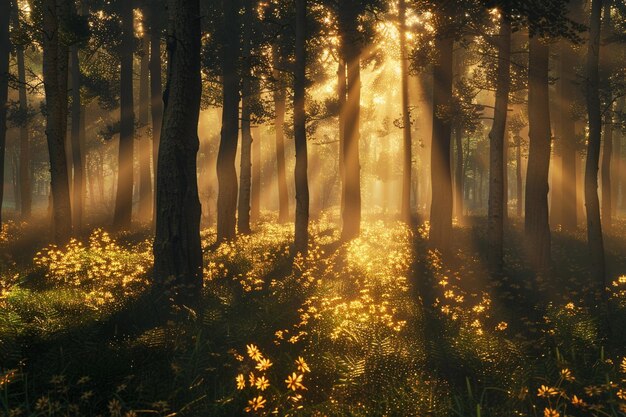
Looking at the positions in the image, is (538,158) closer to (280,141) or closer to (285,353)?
(285,353)

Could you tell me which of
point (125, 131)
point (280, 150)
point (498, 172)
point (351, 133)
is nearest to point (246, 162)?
point (351, 133)

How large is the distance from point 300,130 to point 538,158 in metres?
6.42

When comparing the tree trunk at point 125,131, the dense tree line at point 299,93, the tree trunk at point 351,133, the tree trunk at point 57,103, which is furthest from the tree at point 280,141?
the tree trunk at point 57,103

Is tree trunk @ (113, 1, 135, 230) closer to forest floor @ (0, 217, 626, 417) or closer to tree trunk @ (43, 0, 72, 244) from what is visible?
tree trunk @ (43, 0, 72, 244)

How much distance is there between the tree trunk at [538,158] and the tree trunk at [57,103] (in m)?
11.5

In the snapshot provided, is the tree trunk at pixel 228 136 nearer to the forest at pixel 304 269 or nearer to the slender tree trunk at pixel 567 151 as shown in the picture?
the forest at pixel 304 269

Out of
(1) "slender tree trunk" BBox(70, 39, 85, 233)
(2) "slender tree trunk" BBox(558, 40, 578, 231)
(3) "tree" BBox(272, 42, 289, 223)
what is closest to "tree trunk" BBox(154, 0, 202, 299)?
(1) "slender tree trunk" BBox(70, 39, 85, 233)

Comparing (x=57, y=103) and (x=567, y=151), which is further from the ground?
(x=57, y=103)

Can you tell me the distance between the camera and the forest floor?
443 centimetres

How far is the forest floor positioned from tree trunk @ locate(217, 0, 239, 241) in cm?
723

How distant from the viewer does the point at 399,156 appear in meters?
55.9

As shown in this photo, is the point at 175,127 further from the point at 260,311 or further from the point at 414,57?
the point at 414,57

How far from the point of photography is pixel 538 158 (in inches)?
555

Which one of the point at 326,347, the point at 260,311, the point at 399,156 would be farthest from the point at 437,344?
the point at 399,156
